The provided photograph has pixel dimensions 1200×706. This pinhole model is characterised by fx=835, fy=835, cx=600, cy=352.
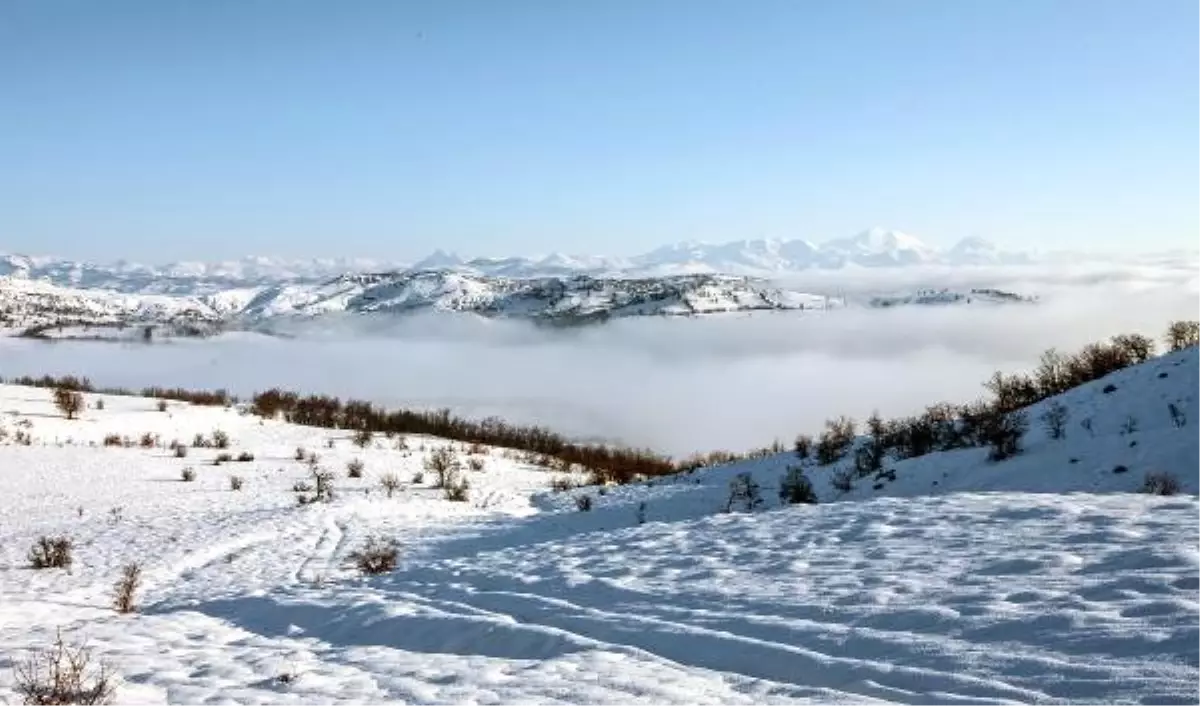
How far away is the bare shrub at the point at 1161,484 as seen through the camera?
1144cm

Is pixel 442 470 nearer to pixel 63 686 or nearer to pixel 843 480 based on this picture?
pixel 843 480

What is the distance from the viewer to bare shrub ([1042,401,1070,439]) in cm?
1513

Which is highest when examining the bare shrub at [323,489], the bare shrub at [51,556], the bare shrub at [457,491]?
the bare shrub at [51,556]

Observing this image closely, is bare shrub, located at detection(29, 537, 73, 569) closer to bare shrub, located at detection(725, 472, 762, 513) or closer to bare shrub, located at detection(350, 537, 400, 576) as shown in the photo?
bare shrub, located at detection(350, 537, 400, 576)

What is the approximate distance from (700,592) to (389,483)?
1533 cm

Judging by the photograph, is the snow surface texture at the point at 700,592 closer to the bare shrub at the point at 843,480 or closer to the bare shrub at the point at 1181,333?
the bare shrub at the point at 843,480

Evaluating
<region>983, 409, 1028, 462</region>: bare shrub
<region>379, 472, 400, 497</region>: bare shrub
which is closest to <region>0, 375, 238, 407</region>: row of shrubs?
<region>379, 472, 400, 497</region>: bare shrub

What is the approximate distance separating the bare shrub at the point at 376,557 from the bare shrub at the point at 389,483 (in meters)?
6.88

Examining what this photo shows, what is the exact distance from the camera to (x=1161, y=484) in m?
11.6

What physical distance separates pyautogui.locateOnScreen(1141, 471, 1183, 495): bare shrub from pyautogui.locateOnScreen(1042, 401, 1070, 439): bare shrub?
2956 millimetres

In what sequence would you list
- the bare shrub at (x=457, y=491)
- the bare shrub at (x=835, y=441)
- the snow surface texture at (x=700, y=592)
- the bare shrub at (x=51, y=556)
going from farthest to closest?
the bare shrub at (x=457, y=491)
the bare shrub at (x=835, y=441)
the bare shrub at (x=51, y=556)
the snow surface texture at (x=700, y=592)

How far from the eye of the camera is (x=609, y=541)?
1305cm

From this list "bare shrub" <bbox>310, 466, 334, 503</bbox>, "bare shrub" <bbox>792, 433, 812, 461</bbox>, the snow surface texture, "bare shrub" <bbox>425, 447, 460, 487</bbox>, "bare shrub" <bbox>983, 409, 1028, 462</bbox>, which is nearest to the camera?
the snow surface texture

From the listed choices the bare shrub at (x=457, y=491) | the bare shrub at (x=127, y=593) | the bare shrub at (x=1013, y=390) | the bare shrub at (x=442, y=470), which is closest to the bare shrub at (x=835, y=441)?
the bare shrub at (x=1013, y=390)
